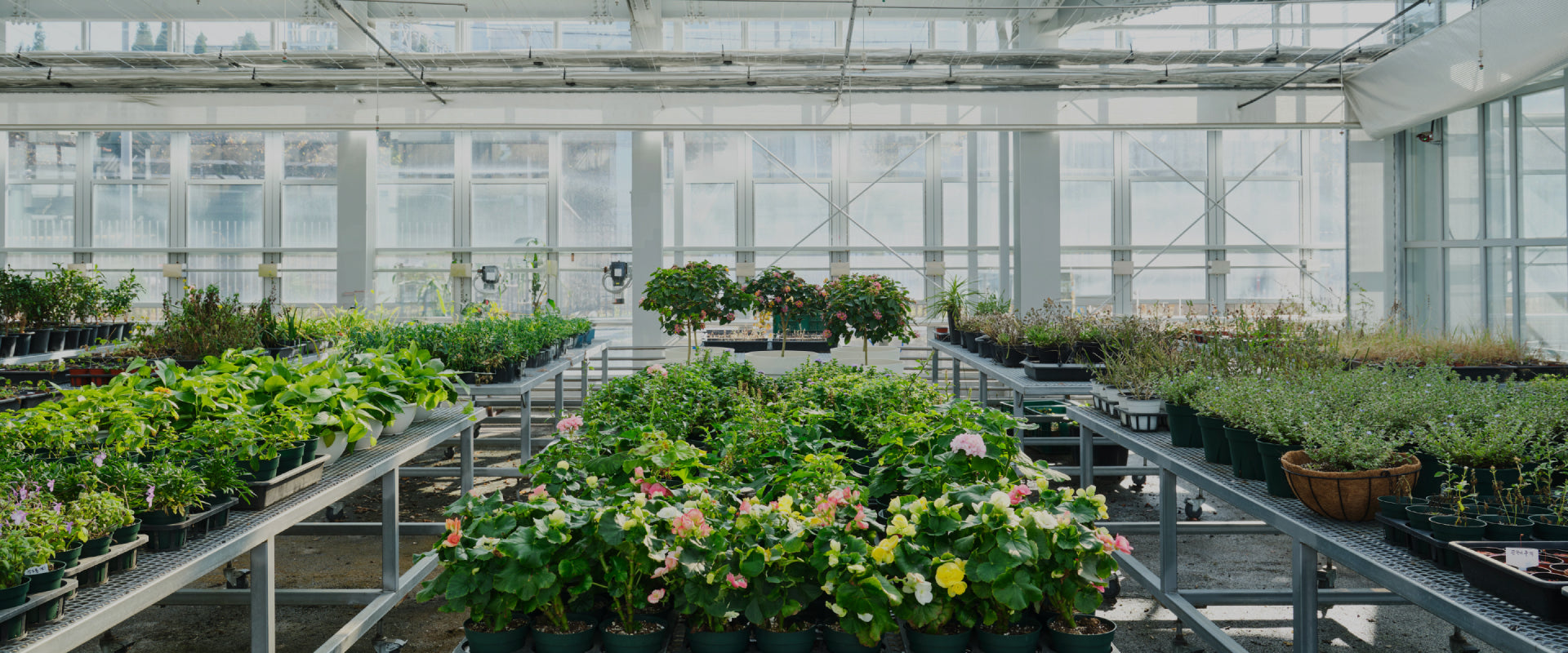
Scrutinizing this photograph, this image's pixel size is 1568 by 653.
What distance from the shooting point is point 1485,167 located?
7543 millimetres

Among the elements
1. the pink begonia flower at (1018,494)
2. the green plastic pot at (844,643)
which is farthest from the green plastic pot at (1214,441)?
the green plastic pot at (844,643)

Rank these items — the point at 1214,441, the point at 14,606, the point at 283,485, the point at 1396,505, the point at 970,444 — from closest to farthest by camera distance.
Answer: the point at 14,606
the point at 1396,505
the point at 970,444
the point at 283,485
the point at 1214,441

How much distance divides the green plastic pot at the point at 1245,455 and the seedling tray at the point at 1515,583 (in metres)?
0.78

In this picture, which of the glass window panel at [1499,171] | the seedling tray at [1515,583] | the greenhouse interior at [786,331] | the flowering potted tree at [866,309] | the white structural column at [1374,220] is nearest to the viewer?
the seedling tray at [1515,583]

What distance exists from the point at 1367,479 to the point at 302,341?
623cm

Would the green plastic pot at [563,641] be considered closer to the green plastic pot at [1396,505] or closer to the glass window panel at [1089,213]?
the green plastic pot at [1396,505]

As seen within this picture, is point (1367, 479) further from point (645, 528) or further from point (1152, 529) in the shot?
point (1152, 529)

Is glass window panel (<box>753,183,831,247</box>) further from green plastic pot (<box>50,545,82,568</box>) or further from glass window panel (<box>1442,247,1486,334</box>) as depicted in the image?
green plastic pot (<box>50,545,82,568</box>)

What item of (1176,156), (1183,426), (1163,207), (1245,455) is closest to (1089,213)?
(1163,207)

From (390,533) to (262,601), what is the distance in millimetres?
775

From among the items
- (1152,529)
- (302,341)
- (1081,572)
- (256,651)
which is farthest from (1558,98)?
(302,341)

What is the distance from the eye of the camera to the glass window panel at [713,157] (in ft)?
38.3

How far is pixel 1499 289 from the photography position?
7391mm

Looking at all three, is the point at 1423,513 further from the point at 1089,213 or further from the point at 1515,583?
the point at 1089,213
